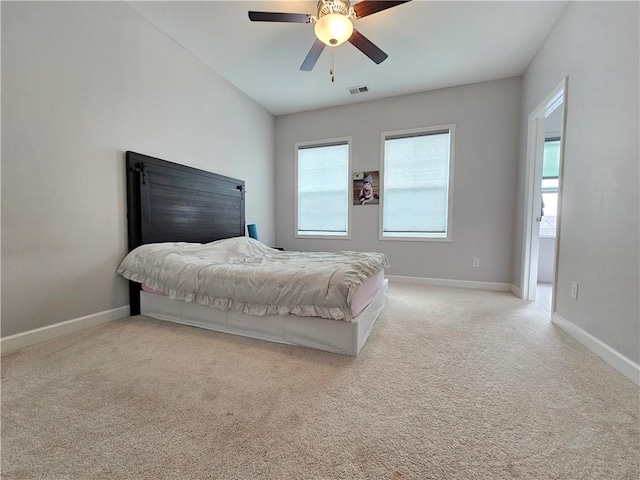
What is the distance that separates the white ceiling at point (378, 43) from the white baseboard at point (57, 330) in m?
2.87

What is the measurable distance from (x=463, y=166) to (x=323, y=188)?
2.20 metres

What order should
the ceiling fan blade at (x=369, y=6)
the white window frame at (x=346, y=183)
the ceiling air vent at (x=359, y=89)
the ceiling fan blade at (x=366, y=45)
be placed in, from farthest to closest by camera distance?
the white window frame at (x=346, y=183), the ceiling air vent at (x=359, y=89), the ceiling fan blade at (x=366, y=45), the ceiling fan blade at (x=369, y=6)

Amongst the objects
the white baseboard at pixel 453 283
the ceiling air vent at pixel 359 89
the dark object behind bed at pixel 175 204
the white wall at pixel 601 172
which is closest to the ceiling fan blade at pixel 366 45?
the ceiling air vent at pixel 359 89

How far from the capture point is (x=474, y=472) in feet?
3.01

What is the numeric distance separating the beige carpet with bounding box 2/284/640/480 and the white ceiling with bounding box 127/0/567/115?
295 centimetres

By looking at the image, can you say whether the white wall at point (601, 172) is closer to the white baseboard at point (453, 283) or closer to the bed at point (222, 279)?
the white baseboard at point (453, 283)

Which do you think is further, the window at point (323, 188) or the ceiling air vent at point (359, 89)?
the window at point (323, 188)

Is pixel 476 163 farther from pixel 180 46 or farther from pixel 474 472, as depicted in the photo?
pixel 180 46

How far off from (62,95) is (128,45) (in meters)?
0.87

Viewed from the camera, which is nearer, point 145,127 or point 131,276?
point 131,276

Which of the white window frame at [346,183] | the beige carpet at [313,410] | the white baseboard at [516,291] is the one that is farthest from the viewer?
the white window frame at [346,183]

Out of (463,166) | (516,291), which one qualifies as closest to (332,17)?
(463,166)

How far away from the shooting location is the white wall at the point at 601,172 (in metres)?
1.57

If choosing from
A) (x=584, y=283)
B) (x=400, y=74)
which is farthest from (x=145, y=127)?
(x=584, y=283)
